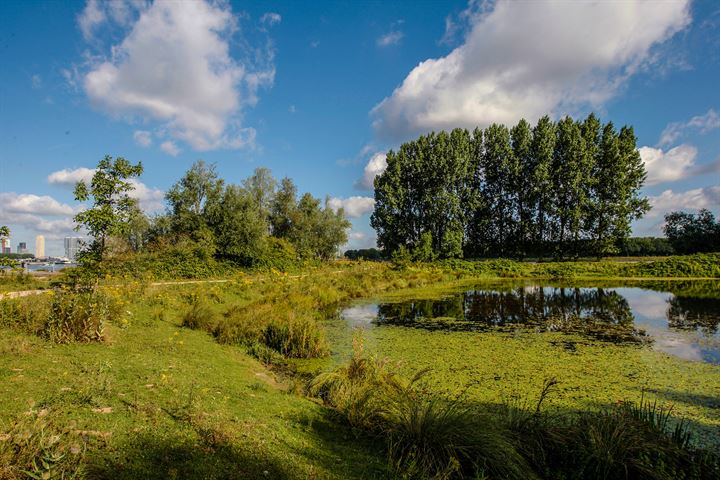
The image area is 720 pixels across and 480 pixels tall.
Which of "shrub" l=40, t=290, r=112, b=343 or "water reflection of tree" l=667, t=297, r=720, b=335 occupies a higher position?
"shrub" l=40, t=290, r=112, b=343

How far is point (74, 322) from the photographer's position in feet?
22.4

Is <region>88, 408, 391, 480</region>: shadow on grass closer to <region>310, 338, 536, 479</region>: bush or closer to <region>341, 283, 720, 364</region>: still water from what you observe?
<region>310, 338, 536, 479</region>: bush

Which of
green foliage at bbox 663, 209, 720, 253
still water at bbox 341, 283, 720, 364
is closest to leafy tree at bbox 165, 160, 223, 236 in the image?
still water at bbox 341, 283, 720, 364

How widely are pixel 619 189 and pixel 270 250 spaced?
3441 centimetres

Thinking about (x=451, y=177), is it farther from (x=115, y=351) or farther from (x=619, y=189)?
(x=115, y=351)

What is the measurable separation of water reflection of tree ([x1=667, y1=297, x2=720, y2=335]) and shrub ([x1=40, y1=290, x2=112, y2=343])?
1592cm

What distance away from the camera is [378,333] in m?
11.9

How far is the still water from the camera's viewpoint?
11047 millimetres

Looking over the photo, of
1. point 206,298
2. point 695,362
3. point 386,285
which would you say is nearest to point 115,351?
point 206,298

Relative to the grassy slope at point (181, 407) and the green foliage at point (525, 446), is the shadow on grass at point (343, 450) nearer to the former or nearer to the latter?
the grassy slope at point (181, 407)

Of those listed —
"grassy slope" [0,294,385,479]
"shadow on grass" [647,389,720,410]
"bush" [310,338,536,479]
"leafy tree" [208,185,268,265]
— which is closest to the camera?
"grassy slope" [0,294,385,479]

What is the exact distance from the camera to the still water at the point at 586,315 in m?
11.0

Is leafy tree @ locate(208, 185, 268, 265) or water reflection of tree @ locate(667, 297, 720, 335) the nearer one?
water reflection of tree @ locate(667, 297, 720, 335)

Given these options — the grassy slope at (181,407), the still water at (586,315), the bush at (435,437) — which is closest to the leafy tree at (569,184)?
the still water at (586,315)
